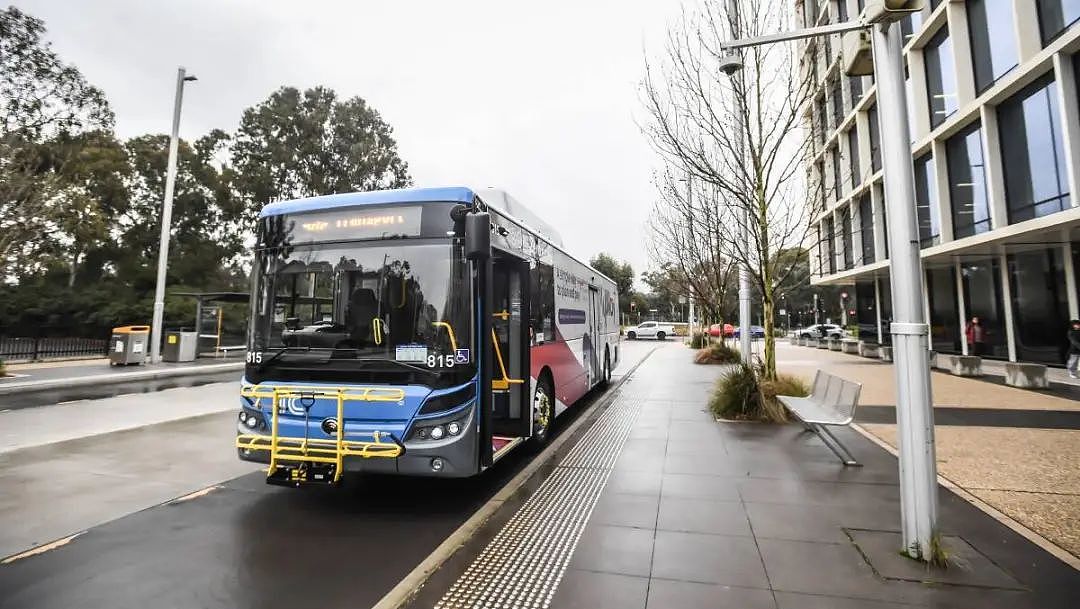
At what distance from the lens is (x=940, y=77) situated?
1697cm

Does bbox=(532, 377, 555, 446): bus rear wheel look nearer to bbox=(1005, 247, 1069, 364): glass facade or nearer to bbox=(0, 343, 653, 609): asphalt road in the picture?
bbox=(0, 343, 653, 609): asphalt road

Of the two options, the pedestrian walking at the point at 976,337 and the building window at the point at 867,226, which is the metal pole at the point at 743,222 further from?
the building window at the point at 867,226

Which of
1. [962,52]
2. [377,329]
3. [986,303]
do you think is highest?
[962,52]

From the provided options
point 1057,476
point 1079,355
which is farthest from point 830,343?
point 1057,476

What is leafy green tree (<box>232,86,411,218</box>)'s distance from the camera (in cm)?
3478

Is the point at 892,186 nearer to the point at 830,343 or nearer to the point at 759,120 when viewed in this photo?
the point at 759,120

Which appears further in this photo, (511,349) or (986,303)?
(986,303)

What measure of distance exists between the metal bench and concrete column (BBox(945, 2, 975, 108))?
14119mm

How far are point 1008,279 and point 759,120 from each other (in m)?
12.7

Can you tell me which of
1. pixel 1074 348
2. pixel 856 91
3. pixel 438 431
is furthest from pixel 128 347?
pixel 856 91

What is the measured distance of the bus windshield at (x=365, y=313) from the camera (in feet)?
14.1

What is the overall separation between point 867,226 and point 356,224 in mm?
25217

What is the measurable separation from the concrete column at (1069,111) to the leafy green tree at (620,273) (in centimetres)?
4881

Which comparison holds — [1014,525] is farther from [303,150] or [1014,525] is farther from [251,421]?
[303,150]
